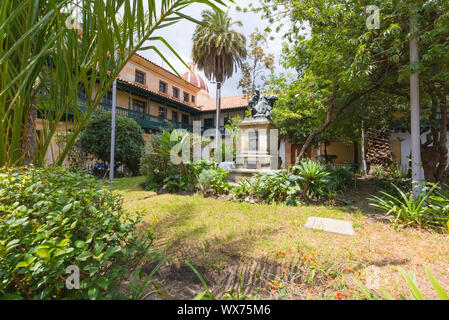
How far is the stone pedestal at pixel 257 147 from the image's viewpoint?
22.1ft

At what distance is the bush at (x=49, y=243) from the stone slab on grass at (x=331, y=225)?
108 inches

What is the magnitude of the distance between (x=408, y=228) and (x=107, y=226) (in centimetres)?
440

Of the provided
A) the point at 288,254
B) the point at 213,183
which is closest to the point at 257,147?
the point at 213,183

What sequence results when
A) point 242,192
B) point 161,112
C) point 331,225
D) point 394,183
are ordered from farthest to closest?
point 161,112 < point 394,183 < point 242,192 < point 331,225

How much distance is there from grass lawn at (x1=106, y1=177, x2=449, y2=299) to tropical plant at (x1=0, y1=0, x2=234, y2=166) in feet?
3.98

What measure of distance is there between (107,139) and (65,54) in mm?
9833

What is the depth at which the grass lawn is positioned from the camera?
1724 mm

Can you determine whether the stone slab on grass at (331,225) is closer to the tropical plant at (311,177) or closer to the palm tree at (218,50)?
the tropical plant at (311,177)

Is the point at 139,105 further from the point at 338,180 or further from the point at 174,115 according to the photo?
the point at 338,180

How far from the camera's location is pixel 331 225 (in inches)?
131

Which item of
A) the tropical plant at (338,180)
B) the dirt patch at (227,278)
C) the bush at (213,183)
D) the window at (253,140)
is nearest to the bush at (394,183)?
the tropical plant at (338,180)

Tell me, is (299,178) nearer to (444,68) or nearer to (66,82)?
(444,68)

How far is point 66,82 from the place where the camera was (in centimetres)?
161
